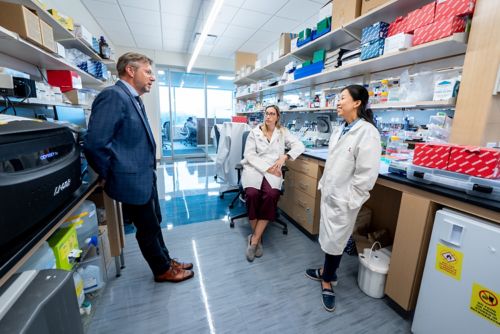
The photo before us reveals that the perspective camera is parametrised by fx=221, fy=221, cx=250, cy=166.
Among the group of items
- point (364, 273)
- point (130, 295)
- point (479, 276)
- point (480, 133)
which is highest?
point (480, 133)

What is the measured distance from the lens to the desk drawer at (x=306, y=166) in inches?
85.0

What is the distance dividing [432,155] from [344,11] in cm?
158

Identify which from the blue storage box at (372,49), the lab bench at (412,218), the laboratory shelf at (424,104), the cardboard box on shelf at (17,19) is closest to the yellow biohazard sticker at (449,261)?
the lab bench at (412,218)

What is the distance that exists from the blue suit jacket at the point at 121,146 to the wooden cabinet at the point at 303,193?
1.48m

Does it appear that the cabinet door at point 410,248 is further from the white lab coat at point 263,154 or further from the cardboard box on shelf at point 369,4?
the cardboard box on shelf at point 369,4

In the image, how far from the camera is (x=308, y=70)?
8.71 feet

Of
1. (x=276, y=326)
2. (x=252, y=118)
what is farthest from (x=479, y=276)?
(x=252, y=118)

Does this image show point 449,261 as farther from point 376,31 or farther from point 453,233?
point 376,31

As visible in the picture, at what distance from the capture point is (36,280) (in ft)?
2.23

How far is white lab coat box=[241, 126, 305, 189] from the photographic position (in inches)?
87.2

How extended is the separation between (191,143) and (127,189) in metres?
7.52

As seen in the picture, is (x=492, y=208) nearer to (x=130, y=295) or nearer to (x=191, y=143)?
(x=130, y=295)

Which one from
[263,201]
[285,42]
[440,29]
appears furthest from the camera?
[285,42]

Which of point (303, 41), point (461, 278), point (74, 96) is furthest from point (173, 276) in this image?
point (303, 41)
